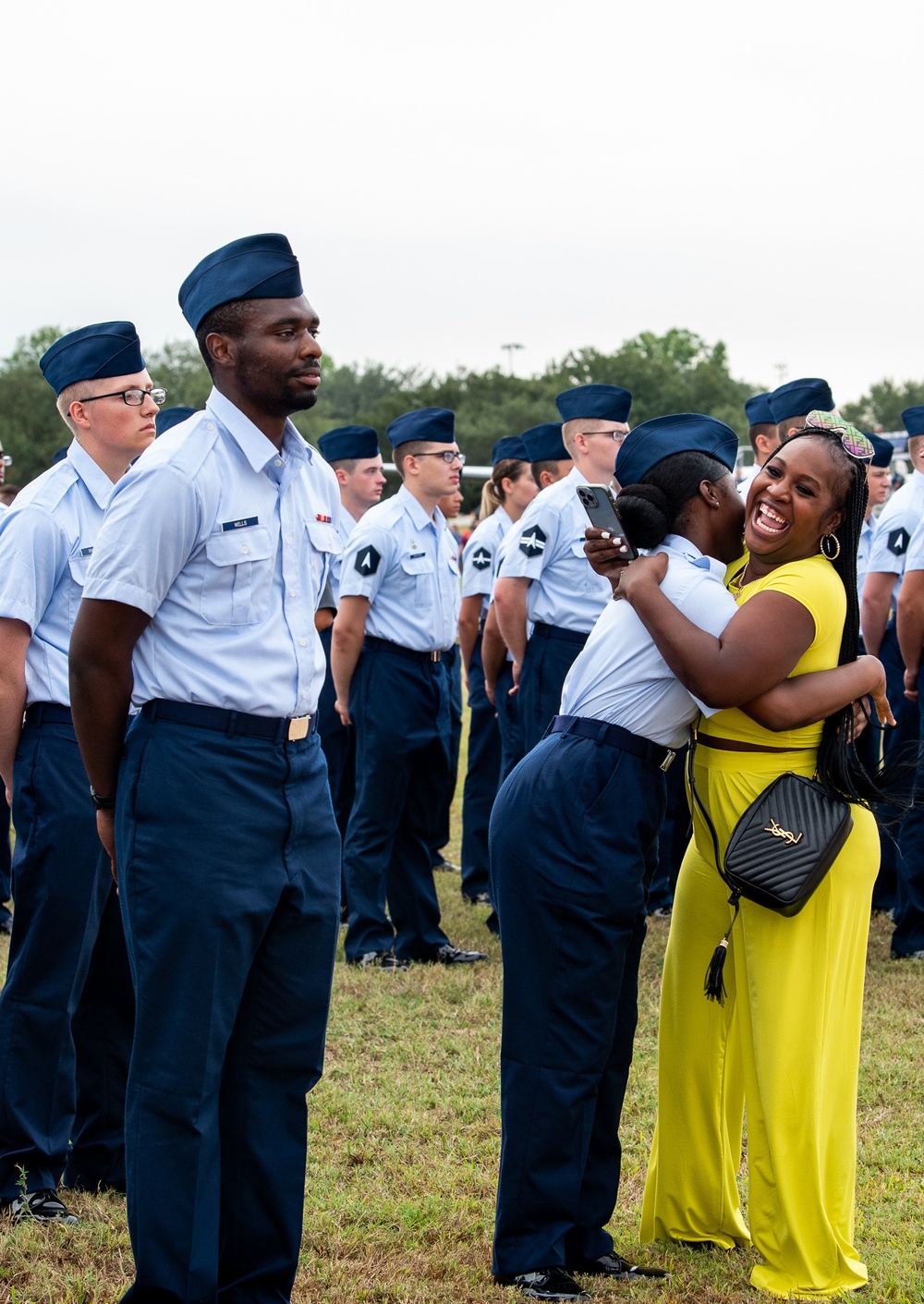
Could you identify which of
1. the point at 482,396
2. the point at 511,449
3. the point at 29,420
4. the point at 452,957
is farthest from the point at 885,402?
the point at 452,957

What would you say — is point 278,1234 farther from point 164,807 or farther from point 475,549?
point 475,549

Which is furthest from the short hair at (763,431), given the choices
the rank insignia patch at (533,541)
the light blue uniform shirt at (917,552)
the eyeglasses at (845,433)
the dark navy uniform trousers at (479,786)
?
the eyeglasses at (845,433)

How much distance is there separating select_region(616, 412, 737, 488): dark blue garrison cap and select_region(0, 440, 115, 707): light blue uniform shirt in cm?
141

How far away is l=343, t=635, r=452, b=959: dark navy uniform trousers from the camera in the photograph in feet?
21.8

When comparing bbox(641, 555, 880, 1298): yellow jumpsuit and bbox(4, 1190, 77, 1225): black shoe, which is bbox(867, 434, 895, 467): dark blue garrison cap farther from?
bbox(4, 1190, 77, 1225): black shoe

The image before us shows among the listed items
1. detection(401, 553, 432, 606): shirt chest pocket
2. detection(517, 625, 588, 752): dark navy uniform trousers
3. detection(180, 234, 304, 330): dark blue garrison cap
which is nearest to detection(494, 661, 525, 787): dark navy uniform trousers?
detection(517, 625, 588, 752): dark navy uniform trousers

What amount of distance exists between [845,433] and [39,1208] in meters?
2.92

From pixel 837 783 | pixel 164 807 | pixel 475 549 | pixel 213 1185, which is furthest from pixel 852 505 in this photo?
pixel 475 549

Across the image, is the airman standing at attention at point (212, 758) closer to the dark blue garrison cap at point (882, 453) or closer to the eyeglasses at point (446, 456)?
the eyeglasses at point (446, 456)

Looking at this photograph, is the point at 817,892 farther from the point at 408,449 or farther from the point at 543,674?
the point at 408,449

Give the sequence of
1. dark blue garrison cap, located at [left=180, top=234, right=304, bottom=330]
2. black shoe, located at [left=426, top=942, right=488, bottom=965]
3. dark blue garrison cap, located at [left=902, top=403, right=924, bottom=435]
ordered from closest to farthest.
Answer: dark blue garrison cap, located at [left=180, top=234, right=304, bottom=330]
black shoe, located at [left=426, top=942, right=488, bottom=965]
dark blue garrison cap, located at [left=902, top=403, right=924, bottom=435]

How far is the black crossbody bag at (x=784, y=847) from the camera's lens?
3172 millimetres

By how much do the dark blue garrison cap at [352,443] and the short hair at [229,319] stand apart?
5701 millimetres

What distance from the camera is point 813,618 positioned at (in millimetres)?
3205
